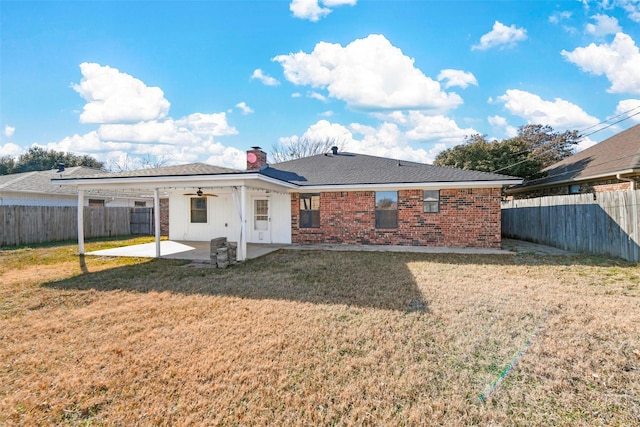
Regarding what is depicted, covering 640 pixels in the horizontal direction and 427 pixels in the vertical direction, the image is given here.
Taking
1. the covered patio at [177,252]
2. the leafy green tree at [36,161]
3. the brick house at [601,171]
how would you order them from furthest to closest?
the leafy green tree at [36,161] < the brick house at [601,171] < the covered patio at [177,252]

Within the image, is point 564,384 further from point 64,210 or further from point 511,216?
point 64,210

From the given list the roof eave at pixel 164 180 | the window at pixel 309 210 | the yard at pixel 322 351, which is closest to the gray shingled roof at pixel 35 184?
the roof eave at pixel 164 180

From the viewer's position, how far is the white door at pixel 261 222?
12758 millimetres

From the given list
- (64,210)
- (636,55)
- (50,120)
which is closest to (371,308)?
(636,55)

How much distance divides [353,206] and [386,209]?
1.27 metres

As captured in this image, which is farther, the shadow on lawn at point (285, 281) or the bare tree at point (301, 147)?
the bare tree at point (301, 147)

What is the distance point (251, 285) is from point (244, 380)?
137 inches

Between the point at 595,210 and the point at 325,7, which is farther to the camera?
the point at 325,7

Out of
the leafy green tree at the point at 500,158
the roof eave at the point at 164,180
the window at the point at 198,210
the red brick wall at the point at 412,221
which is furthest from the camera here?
the leafy green tree at the point at 500,158

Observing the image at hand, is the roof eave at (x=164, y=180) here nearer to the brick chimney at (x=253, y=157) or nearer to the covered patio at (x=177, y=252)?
the covered patio at (x=177, y=252)

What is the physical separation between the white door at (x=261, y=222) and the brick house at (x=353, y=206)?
42 mm

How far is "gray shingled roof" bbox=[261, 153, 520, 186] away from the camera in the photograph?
36.4 ft

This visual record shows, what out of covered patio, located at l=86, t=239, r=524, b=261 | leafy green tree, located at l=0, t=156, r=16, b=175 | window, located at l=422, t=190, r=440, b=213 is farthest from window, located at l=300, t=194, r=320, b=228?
leafy green tree, located at l=0, t=156, r=16, b=175

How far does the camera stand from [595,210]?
941 centimetres
